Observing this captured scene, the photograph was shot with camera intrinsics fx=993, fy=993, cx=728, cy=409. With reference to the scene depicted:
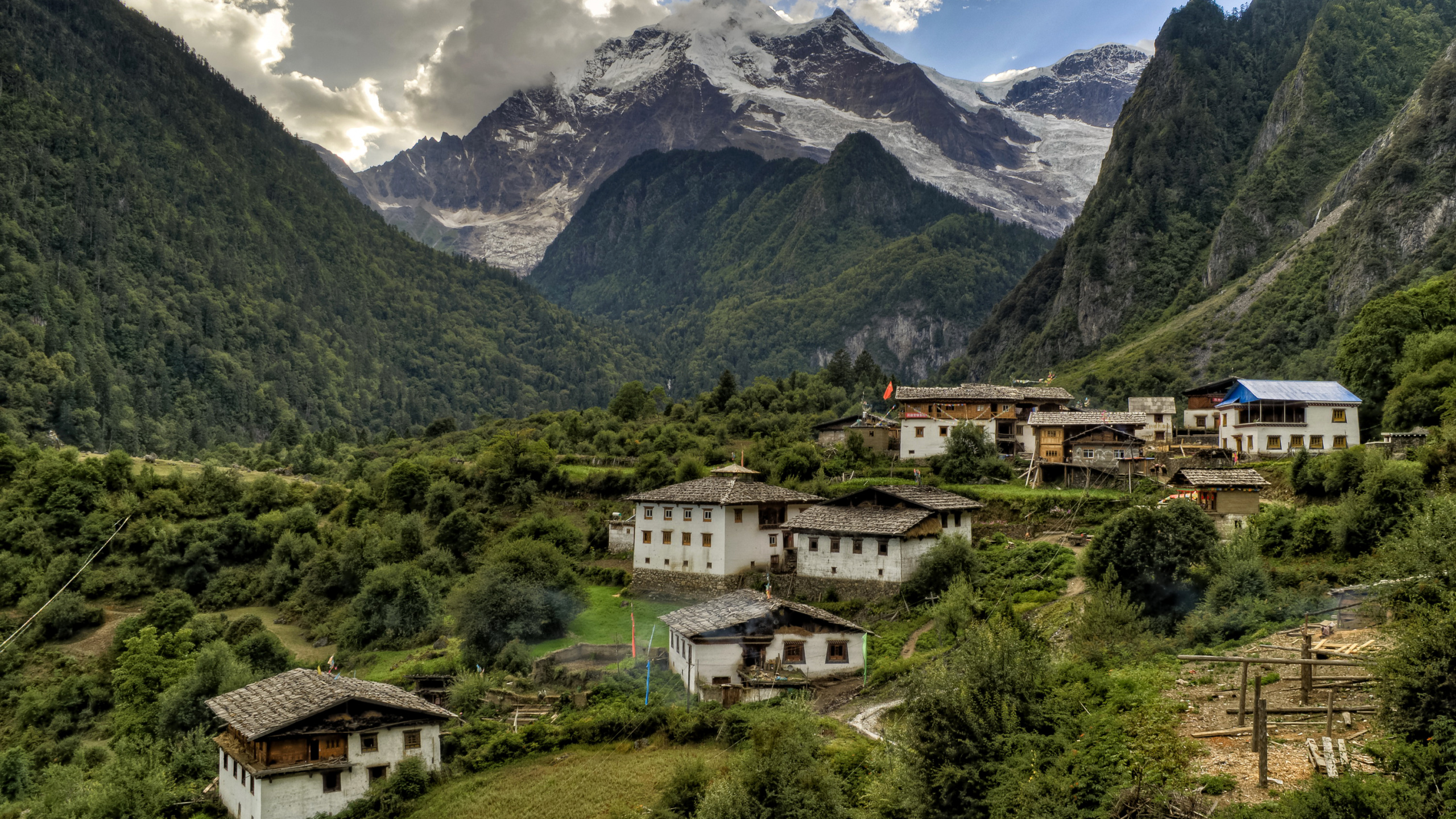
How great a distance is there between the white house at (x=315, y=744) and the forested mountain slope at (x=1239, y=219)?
311ft

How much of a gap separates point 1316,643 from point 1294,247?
132m

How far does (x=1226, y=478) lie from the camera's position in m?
45.1

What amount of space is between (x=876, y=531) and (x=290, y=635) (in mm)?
38515

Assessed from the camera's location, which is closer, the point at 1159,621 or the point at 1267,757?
the point at 1267,757

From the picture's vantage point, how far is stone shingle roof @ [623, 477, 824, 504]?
52656mm

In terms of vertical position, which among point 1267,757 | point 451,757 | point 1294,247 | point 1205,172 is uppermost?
point 1205,172

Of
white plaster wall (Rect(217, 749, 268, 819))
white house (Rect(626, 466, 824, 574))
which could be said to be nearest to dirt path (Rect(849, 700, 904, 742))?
white house (Rect(626, 466, 824, 574))

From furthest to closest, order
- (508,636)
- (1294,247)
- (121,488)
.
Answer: (1294,247) → (121,488) → (508,636)

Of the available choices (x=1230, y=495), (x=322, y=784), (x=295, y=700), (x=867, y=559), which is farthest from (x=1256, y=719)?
(x=295, y=700)

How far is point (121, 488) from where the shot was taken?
8050cm

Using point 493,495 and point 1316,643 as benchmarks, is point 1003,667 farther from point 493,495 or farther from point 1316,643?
point 493,495

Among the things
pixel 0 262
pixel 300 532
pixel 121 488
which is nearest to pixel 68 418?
pixel 0 262

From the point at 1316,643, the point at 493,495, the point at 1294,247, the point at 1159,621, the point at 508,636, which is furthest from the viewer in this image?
the point at 1294,247

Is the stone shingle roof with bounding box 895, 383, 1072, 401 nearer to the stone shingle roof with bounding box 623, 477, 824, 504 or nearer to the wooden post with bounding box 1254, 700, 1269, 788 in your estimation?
the stone shingle roof with bounding box 623, 477, 824, 504
